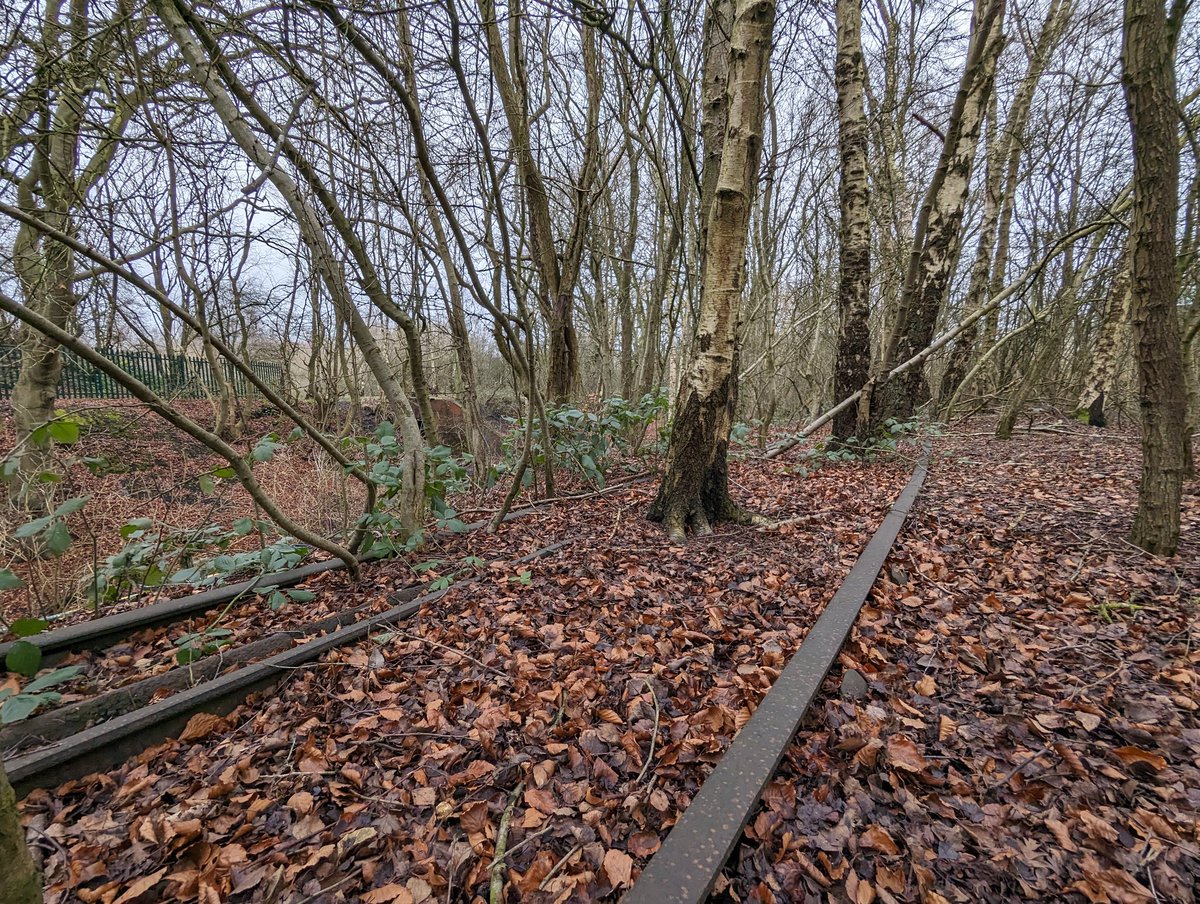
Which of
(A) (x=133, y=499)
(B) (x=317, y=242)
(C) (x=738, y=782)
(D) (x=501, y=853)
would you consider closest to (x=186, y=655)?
(D) (x=501, y=853)

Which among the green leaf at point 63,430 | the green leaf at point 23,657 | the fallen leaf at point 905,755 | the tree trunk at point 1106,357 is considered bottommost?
the fallen leaf at point 905,755

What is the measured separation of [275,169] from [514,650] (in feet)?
8.85

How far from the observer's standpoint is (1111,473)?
4.64 m

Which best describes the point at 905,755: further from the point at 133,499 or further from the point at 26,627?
the point at 133,499

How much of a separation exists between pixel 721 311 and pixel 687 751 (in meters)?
2.56

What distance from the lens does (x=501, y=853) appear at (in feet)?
4.49

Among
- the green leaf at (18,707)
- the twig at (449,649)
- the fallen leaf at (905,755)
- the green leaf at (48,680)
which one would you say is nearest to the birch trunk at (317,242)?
the twig at (449,649)

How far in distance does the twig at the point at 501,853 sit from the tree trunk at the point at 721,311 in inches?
82.6

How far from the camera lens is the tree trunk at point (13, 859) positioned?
31.8 inches

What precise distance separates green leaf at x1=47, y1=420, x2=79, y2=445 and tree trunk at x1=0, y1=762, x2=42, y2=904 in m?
1.44

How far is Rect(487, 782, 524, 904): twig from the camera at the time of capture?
1277mm

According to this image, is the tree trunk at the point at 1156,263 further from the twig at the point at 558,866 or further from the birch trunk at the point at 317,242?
the birch trunk at the point at 317,242

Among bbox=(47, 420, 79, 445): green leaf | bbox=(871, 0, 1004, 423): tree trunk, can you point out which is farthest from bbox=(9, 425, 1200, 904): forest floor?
bbox=(871, 0, 1004, 423): tree trunk

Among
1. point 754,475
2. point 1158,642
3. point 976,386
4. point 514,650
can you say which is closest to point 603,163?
point 754,475
